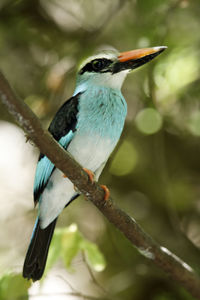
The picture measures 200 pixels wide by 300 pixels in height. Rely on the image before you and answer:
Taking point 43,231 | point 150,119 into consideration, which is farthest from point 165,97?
point 43,231

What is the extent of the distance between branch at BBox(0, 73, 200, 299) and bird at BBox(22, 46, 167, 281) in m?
0.12

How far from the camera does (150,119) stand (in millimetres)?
3539

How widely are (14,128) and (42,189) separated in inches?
60.3

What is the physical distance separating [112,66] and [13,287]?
147 centimetres

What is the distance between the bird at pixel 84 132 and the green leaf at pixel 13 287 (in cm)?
→ 6

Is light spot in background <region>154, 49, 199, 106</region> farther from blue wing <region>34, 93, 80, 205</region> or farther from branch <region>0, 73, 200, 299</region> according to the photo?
branch <region>0, 73, 200, 299</region>

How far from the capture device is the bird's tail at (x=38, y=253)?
2660 mm

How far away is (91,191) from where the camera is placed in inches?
88.6

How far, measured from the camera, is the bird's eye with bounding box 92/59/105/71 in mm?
2959

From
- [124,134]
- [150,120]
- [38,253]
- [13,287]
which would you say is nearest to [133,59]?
[150,120]

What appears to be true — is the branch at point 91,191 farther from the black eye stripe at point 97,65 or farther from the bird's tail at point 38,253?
the black eye stripe at point 97,65

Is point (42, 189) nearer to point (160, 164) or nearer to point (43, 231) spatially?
point (43, 231)

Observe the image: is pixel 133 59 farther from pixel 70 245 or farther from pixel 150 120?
pixel 70 245

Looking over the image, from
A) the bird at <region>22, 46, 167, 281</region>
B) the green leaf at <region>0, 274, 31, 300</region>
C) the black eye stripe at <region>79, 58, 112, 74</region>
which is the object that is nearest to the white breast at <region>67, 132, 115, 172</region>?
the bird at <region>22, 46, 167, 281</region>
